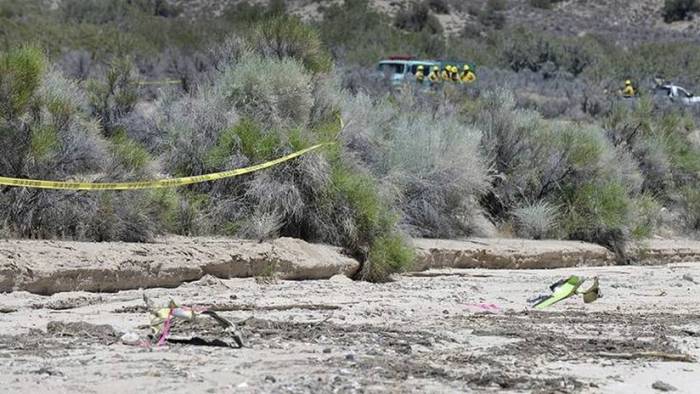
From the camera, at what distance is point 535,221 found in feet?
67.6

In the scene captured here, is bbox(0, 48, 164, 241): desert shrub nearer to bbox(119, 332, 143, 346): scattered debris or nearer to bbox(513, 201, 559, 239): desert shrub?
bbox(119, 332, 143, 346): scattered debris

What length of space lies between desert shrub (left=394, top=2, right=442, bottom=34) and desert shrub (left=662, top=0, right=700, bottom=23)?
50.4ft

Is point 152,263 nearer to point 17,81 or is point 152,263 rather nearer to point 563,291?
point 17,81

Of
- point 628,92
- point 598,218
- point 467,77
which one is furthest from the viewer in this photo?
point 628,92

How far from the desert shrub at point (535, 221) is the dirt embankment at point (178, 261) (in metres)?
1.78

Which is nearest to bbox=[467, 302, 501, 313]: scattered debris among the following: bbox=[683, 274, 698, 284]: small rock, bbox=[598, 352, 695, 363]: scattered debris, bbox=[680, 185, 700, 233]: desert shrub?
bbox=[598, 352, 695, 363]: scattered debris

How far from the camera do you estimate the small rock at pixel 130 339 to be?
902 cm

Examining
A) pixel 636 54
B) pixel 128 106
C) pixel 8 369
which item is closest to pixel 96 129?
pixel 128 106

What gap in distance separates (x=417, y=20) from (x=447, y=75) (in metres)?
28.7

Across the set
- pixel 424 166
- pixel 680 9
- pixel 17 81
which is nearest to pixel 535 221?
pixel 424 166

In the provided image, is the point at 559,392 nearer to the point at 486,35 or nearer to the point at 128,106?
the point at 128,106

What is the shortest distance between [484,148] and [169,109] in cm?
658

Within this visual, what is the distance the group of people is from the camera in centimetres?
3876

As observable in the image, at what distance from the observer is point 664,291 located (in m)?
16.3
